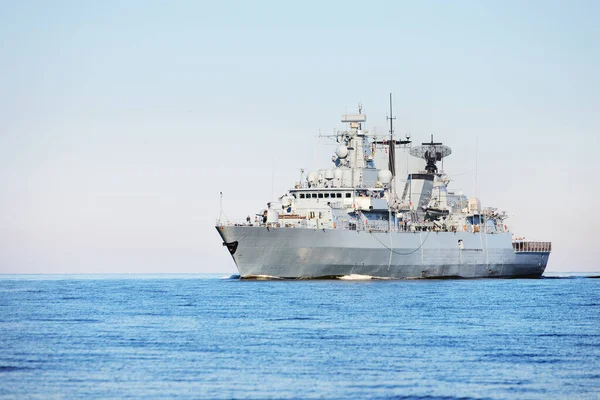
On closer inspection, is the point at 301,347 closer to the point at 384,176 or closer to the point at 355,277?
the point at 355,277

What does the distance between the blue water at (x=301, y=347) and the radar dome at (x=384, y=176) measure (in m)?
21.1

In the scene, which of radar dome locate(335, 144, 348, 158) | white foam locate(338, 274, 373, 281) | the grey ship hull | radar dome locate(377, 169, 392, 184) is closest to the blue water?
the grey ship hull

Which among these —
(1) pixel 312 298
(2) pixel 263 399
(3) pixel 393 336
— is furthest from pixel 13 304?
(2) pixel 263 399

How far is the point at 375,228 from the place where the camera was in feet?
250

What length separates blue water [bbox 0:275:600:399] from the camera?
2775 cm

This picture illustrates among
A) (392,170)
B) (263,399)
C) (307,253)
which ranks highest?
(392,170)

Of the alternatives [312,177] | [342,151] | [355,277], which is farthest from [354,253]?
[342,151]

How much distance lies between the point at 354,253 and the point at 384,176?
1036 cm

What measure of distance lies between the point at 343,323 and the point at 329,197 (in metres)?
32.7

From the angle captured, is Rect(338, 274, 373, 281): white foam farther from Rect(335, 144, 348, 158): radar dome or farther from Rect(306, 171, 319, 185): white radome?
Rect(335, 144, 348, 158): radar dome

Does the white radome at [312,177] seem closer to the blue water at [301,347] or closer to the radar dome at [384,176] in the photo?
the radar dome at [384,176]

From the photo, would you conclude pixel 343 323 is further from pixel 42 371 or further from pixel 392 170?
pixel 392 170

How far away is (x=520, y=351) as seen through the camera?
35250 mm

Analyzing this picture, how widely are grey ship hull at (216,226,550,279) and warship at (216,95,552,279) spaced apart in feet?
0.23
